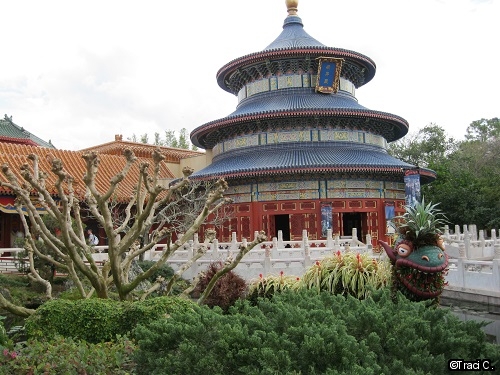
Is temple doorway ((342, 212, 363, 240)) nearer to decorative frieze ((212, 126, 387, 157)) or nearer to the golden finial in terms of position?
decorative frieze ((212, 126, 387, 157))

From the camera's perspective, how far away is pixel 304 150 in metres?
27.9

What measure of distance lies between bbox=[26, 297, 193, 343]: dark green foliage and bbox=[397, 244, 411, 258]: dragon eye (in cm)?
399

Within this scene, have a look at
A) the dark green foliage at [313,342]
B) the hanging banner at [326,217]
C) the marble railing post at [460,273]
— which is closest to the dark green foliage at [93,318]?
the dark green foliage at [313,342]

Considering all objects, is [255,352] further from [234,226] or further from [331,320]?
[234,226]

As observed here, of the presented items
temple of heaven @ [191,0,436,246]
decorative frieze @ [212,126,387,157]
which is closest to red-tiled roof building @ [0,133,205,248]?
temple of heaven @ [191,0,436,246]

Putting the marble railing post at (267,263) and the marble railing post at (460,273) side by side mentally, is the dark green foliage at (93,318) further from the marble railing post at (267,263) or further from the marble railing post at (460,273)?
the marble railing post at (267,263)

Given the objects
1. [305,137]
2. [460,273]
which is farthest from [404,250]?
[305,137]

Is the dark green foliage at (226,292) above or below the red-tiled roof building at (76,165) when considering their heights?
below

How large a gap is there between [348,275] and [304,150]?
1674 cm

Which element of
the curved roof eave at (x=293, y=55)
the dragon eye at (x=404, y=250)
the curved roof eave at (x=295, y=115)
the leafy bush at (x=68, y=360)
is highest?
the curved roof eave at (x=293, y=55)

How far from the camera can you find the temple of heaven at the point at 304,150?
26.8m

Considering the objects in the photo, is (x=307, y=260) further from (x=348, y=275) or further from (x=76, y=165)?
(x=76, y=165)

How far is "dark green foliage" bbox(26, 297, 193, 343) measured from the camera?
8.05m

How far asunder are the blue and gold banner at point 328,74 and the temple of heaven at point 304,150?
0.06 metres
